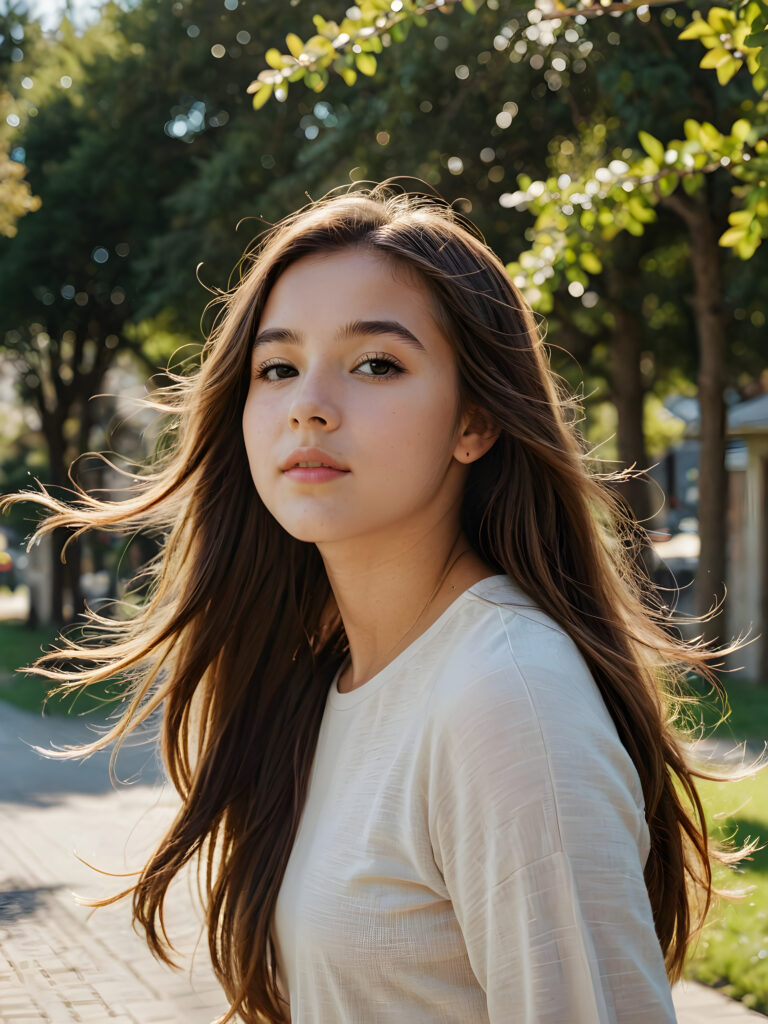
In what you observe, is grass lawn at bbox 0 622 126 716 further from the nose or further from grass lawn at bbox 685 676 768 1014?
the nose

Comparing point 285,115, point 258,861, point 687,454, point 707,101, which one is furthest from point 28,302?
point 258,861

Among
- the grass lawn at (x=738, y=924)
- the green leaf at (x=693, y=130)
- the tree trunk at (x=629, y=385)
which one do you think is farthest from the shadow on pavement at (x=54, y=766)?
the tree trunk at (x=629, y=385)

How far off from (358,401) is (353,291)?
8.0 inches

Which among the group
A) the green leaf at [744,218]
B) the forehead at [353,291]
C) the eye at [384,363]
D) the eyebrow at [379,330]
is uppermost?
the green leaf at [744,218]

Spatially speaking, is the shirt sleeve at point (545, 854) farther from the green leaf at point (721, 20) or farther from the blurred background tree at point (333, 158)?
the blurred background tree at point (333, 158)

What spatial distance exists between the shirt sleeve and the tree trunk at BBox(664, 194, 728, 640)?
11166 mm

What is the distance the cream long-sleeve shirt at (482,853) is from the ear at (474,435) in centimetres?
27

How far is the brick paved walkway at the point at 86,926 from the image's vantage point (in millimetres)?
4395

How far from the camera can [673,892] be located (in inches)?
84.8

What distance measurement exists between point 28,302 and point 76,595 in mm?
5062

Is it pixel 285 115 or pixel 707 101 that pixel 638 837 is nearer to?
pixel 707 101

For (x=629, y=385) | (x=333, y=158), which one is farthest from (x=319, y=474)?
(x=629, y=385)

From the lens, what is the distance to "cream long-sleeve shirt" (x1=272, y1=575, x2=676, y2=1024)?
1.48 metres

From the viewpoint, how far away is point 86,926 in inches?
215
